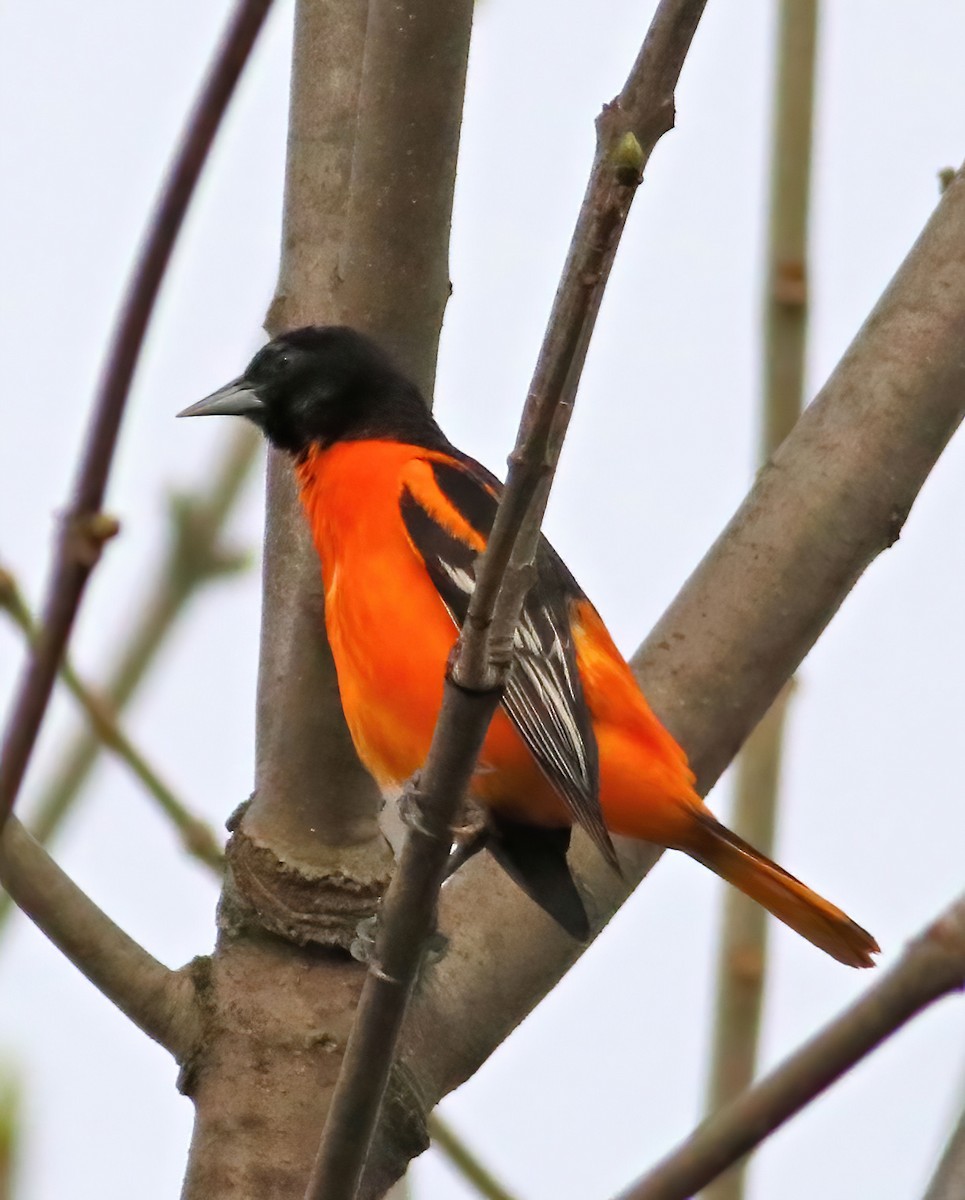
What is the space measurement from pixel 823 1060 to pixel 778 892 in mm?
2749

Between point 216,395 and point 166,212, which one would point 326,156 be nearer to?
point 216,395

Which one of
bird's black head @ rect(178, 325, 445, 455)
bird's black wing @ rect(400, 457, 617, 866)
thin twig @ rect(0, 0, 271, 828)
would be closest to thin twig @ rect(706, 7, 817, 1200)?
bird's black wing @ rect(400, 457, 617, 866)

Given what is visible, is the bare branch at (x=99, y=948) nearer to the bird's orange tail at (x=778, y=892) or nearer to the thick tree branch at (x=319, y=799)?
the thick tree branch at (x=319, y=799)

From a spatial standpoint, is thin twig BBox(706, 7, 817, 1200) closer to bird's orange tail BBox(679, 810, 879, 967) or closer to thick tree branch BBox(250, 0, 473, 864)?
bird's orange tail BBox(679, 810, 879, 967)

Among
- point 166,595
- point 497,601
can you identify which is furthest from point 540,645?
point 497,601

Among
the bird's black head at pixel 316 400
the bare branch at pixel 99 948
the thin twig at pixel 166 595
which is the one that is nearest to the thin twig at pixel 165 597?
Result: the thin twig at pixel 166 595

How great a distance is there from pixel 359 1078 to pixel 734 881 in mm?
1641

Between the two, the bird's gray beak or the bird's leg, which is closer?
the bird's leg

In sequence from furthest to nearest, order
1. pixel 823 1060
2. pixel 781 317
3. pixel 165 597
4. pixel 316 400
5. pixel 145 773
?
pixel 316 400 < pixel 781 317 < pixel 145 773 < pixel 165 597 < pixel 823 1060

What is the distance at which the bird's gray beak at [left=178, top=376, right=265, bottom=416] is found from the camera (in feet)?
16.3

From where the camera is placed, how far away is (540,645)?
3.79 meters

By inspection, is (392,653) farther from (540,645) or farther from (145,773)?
(145,773)

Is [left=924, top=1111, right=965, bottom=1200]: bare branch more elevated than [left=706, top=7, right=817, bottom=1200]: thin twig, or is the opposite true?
[left=706, top=7, right=817, bottom=1200]: thin twig

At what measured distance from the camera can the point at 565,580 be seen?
437 cm
